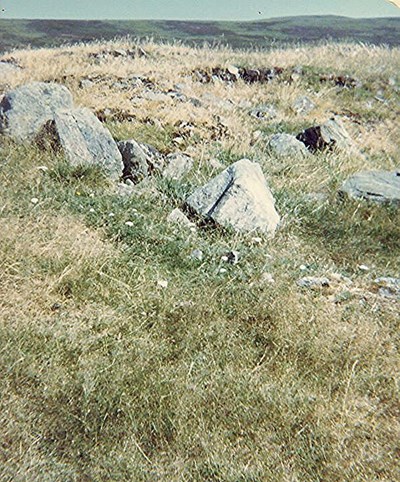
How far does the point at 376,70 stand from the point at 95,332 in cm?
1441

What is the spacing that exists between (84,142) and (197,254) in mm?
2592

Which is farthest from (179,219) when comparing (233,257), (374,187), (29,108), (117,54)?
(117,54)

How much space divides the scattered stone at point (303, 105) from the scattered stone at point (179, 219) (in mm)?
7427

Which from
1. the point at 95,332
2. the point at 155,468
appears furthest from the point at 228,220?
the point at 155,468

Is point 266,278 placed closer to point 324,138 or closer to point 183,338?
point 183,338

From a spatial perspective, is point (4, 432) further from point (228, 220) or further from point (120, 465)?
point (228, 220)

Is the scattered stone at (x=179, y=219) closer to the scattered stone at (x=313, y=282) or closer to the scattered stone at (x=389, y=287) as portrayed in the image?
the scattered stone at (x=313, y=282)

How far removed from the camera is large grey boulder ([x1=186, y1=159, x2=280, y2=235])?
5.58 m

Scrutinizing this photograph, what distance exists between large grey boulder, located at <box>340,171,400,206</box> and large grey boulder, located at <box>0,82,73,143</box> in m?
4.00

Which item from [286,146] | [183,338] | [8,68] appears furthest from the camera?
[8,68]

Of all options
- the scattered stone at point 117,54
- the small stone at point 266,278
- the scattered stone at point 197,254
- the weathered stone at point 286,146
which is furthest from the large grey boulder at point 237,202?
the scattered stone at point 117,54

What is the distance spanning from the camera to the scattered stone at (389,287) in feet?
15.5

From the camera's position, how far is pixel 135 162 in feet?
22.4

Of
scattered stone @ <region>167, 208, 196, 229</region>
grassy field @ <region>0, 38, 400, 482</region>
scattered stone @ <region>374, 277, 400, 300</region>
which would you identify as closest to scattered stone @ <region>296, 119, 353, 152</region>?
grassy field @ <region>0, 38, 400, 482</region>
